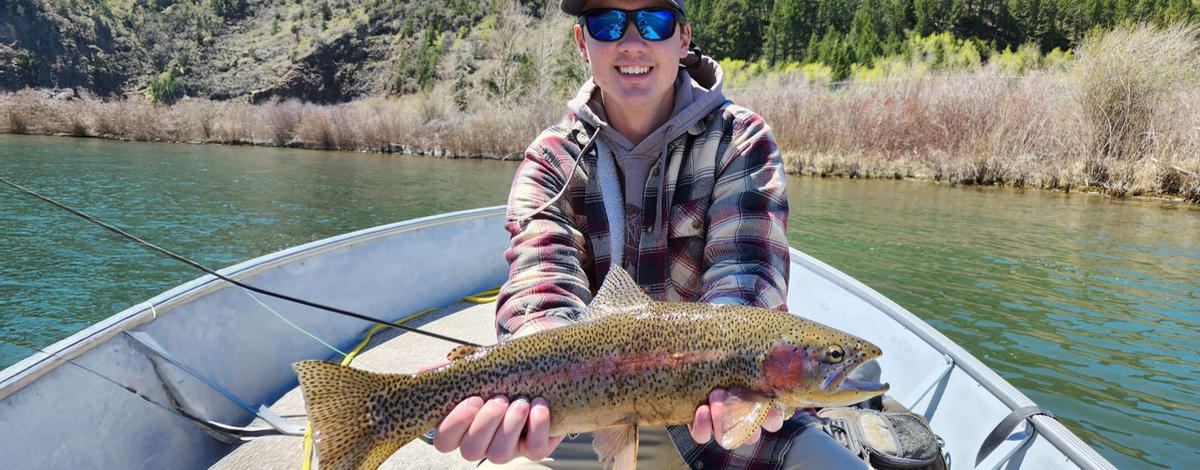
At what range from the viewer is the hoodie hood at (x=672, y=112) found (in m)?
2.63

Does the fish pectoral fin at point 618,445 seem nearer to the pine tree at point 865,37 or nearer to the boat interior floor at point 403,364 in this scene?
the boat interior floor at point 403,364

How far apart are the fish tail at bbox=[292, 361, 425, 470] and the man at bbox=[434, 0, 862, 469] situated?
538 mm

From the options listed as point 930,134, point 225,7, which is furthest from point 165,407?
point 225,7

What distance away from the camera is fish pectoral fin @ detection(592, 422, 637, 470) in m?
1.93

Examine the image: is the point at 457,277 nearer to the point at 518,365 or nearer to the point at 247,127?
the point at 518,365

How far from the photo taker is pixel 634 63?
2.54 m

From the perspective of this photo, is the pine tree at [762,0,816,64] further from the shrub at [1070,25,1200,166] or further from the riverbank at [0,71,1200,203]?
the shrub at [1070,25,1200,166]

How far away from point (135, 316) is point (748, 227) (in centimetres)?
318

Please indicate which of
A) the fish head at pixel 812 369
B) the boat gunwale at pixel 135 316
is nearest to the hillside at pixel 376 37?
the boat gunwale at pixel 135 316

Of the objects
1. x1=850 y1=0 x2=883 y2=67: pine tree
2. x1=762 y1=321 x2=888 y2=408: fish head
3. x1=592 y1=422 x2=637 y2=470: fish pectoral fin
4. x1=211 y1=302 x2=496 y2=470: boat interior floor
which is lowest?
x1=211 y1=302 x2=496 y2=470: boat interior floor

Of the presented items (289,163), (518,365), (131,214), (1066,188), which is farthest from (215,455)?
(289,163)

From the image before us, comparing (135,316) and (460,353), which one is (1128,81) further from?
(135,316)

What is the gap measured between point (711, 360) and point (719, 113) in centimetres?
125

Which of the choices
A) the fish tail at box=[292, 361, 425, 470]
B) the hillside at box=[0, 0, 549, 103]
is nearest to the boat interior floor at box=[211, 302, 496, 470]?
the fish tail at box=[292, 361, 425, 470]
